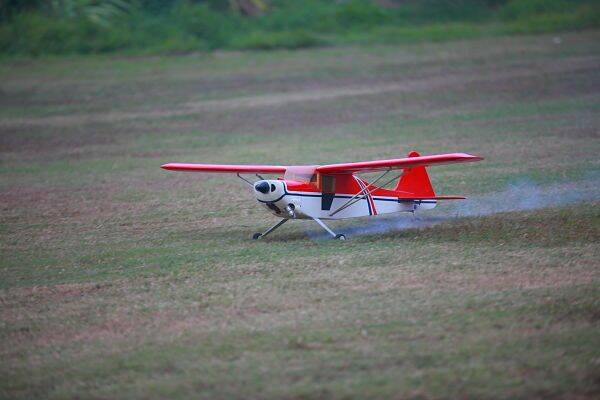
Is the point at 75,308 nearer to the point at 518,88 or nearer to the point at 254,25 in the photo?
the point at 518,88

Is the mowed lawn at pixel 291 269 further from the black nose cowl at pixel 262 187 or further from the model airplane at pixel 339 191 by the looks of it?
the black nose cowl at pixel 262 187

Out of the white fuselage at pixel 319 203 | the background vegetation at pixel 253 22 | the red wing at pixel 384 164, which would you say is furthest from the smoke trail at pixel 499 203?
the background vegetation at pixel 253 22

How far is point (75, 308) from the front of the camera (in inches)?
411

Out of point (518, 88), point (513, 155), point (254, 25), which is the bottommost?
point (513, 155)

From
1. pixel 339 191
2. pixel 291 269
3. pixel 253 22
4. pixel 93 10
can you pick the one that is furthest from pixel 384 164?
pixel 93 10

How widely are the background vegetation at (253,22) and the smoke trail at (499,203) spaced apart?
24855 mm

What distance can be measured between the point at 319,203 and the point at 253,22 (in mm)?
31196

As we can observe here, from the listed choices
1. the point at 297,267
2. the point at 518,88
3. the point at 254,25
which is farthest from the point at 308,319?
the point at 254,25

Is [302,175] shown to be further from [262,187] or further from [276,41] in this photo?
[276,41]

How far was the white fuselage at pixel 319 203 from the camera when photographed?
12.3 meters

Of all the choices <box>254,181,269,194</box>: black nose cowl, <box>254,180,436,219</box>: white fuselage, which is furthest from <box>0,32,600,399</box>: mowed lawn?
<box>254,181,269,194</box>: black nose cowl

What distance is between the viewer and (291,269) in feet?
37.7

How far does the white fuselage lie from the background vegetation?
27151mm

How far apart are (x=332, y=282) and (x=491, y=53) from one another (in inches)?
1094
